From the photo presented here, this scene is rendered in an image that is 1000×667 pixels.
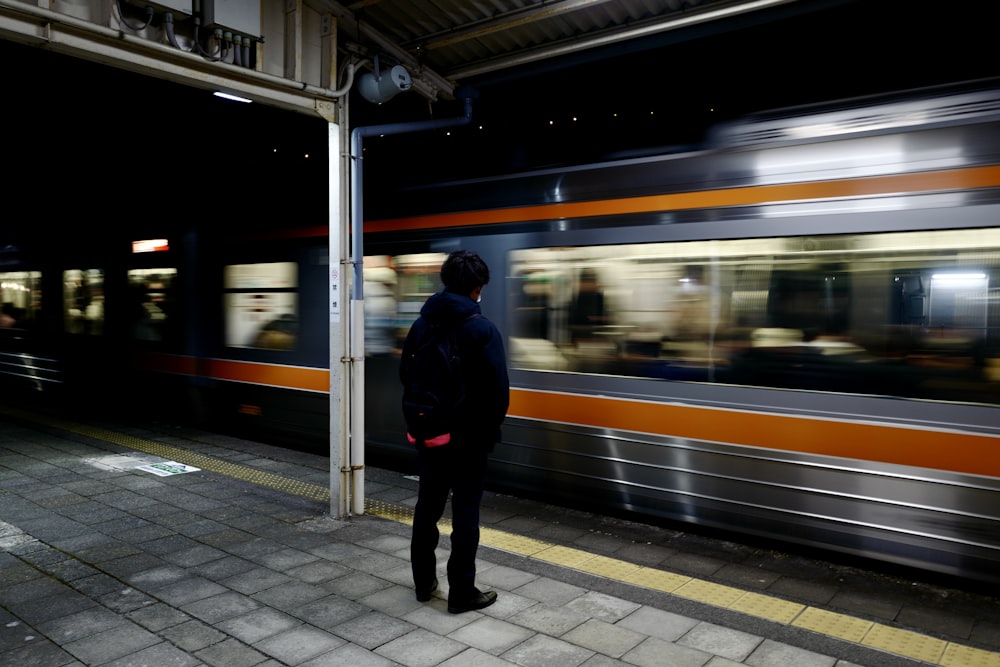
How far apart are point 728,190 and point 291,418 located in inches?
194

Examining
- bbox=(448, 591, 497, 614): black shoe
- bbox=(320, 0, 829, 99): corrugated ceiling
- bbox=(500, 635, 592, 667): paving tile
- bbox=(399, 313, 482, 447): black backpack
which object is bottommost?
bbox=(500, 635, 592, 667): paving tile

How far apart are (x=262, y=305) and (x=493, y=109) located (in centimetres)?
445

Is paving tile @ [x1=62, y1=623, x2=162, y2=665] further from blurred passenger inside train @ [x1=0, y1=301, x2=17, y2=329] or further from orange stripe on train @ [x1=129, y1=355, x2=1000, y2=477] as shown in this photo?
blurred passenger inside train @ [x1=0, y1=301, x2=17, y2=329]

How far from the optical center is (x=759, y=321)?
459cm

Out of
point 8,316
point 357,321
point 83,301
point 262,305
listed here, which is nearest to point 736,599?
point 357,321

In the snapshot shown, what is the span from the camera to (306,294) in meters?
7.25

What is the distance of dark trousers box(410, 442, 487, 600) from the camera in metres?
3.58

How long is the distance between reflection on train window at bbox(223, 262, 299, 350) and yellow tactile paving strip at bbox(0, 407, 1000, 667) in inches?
75.4

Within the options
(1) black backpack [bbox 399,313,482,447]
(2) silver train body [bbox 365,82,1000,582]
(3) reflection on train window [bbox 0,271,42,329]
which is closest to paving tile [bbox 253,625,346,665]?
(1) black backpack [bbox 399,313,482,447]

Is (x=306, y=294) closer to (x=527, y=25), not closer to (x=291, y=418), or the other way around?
(x=291, y=418)

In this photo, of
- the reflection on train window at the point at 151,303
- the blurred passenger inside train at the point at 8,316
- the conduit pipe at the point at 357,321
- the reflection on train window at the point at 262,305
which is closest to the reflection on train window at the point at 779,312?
the conduit pipe at the point at 357,321

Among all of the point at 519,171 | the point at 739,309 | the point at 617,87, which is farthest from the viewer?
the point at 617,87

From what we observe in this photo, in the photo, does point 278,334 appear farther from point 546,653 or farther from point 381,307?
point 546,653

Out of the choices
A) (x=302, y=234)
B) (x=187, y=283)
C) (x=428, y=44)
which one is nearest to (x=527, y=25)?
(x=428, y=44)
